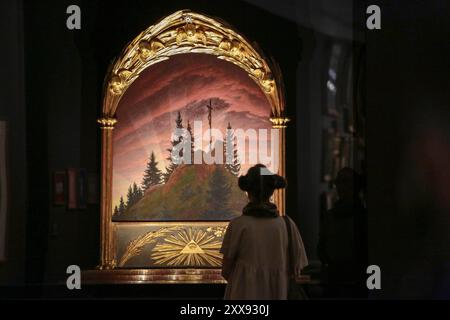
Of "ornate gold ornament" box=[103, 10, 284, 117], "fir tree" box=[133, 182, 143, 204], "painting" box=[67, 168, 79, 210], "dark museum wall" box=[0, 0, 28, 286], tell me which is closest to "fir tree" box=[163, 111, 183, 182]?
"fir tree" box=[133, 182, 143, 204]

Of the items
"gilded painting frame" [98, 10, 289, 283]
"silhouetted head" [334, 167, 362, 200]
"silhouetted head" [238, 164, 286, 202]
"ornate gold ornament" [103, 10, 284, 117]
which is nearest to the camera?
"silhouetted head" [238, 164, 286, 202]

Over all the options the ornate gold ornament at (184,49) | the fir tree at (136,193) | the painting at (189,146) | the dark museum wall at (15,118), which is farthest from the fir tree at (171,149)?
the dark museum wall at (15,118)

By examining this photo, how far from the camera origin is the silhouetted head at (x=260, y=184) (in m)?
5.34

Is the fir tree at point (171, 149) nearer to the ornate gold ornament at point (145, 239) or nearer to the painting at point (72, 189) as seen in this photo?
the ornate gold ornament at point (145, 239)

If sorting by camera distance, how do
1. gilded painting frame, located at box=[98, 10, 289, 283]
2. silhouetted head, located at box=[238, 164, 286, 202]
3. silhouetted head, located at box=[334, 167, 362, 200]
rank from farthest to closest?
gilded painting frame, located at box=[98, 10, 289, 283]
silhouetted head, located at box=[334, 167, 362, 200]
silhouetted head, located at box=[238, 164, 286, 202]

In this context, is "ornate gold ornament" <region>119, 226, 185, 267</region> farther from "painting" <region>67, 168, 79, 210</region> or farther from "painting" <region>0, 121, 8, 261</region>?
"painting" <region>0, 121, 8, 261</region>

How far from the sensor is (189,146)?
6.76m

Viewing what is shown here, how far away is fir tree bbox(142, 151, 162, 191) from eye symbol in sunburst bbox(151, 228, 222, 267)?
0.38 meters

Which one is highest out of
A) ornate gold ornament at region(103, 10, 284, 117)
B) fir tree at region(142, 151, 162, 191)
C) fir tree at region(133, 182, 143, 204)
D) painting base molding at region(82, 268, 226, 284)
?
ornate gold ornament at region(103, 10, 284, 117)

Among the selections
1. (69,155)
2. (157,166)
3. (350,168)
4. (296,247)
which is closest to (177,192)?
(157,166)

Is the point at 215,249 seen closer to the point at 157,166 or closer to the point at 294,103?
the point at 157,166

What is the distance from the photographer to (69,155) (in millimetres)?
6691

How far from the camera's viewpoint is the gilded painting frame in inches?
266
